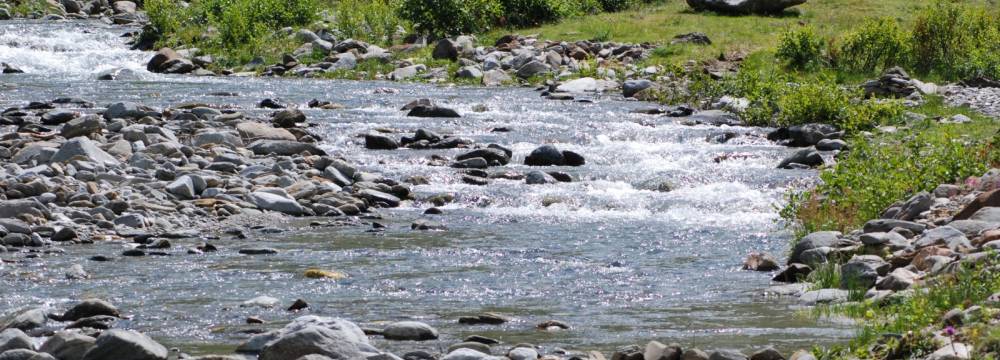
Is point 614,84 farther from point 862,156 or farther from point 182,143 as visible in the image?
point 862,156

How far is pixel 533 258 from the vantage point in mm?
14203

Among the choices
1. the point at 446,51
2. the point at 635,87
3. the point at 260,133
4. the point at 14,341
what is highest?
the point at 14,341

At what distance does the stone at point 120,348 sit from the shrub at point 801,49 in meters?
25.0

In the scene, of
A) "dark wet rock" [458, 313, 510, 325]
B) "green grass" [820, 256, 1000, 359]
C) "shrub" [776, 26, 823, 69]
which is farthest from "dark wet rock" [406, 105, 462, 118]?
"green grass" [820, 256, 1000, 359]

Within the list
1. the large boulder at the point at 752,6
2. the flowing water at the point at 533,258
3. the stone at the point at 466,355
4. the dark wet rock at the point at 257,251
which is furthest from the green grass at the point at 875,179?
the large boulder at the point at 752,6

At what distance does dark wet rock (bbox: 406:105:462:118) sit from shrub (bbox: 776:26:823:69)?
990 centimetres

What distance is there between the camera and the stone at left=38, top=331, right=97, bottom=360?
8.89 m

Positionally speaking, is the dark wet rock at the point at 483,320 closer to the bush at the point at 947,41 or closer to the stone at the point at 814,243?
the stone at the point at 814,243

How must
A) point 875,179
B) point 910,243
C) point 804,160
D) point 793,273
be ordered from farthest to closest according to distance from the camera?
point 804,160 → point 875,179 → point 793,273 → point 910,243

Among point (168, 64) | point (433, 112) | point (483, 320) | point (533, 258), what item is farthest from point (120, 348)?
point (168, 64)

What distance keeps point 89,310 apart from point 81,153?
340 inches

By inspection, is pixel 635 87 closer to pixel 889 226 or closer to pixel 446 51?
pixel 446 51

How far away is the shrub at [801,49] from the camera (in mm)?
31797

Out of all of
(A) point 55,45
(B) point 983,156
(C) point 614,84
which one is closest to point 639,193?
(B) point 983,156
